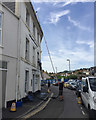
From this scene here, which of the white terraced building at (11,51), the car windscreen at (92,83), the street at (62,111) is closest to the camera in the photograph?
the car windscreen at (92,83)

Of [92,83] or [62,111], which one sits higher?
[92,83]

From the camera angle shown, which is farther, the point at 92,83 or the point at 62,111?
the point at 62,111

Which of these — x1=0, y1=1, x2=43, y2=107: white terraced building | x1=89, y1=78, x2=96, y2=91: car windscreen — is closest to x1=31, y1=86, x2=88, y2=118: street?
x1=89, y1=78, x2=96, y2=91: car windscreen

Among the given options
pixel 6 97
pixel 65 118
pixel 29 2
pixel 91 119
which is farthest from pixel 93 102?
pixel 29 2

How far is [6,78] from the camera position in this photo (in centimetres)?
969

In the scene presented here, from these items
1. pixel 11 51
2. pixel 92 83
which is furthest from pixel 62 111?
pixel 11 51

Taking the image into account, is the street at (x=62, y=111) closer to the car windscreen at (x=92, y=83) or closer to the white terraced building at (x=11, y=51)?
the car windscreen at (x=92, y=83)

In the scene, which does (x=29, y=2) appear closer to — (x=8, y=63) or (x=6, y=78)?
(x=8, y=63)

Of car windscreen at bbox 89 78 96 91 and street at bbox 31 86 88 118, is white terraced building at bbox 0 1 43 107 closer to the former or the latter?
street at bbox 31 86 88 118

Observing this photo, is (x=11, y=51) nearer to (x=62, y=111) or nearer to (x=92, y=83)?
(x=62, y=111)

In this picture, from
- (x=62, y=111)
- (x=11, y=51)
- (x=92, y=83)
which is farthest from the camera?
(x=11, y=51)

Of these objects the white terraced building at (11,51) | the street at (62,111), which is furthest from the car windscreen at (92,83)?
the white terraced building at (11,51)

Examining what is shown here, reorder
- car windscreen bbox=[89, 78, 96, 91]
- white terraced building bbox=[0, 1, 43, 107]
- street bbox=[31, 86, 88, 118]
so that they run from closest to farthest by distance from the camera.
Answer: car windscreen bbox=[89, 78, 96, 91]
street bbox=[31, 86, 88, 118]
white terraced building bbox=[0, 1, 43, 107]

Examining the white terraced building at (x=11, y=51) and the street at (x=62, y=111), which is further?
the white terraced building at (x=11, y=51)
